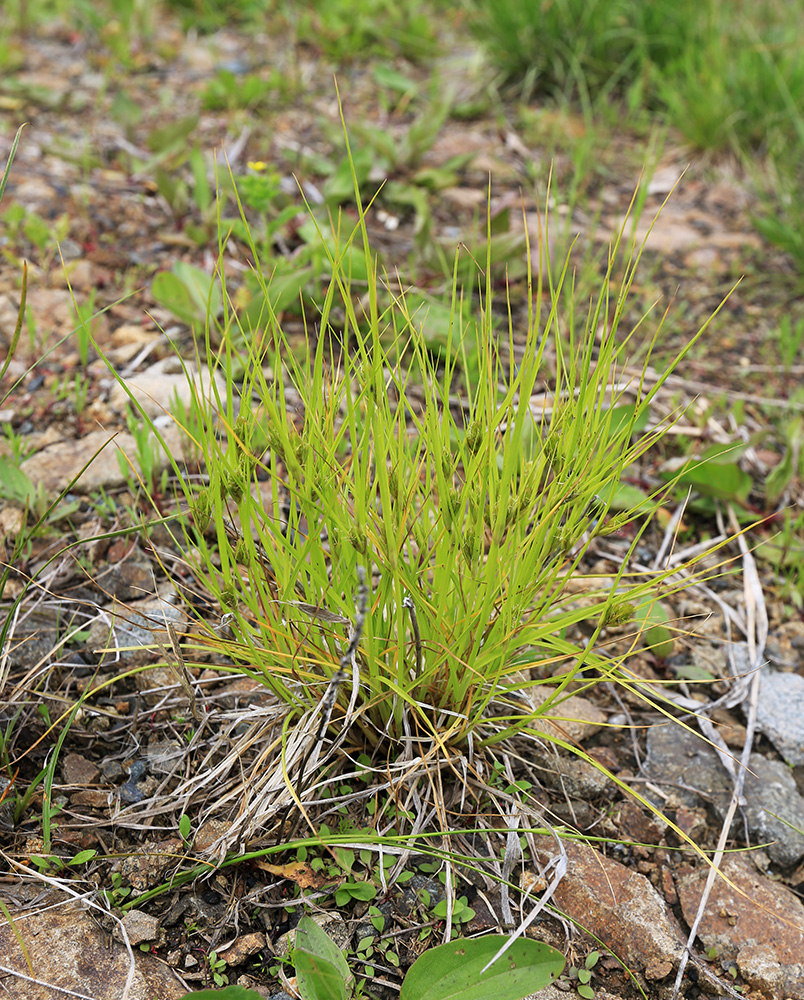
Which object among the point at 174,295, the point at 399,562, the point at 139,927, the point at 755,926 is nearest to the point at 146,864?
the point at 139,927

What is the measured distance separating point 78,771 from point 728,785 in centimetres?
120

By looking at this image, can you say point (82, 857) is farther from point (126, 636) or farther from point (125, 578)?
point (125, 578)

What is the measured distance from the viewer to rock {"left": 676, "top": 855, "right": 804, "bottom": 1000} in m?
1.34

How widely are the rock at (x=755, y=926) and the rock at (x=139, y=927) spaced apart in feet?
2.85

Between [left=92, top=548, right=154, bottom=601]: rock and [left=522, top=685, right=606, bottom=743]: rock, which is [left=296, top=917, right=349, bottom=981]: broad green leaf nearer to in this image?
[left=522, top=685, right=606, bottom=743]: rock

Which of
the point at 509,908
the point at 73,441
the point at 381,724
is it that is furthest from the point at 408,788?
the point at 73,441

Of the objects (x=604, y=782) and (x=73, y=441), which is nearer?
(x=604, y=782)

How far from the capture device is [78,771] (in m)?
→ 1.43

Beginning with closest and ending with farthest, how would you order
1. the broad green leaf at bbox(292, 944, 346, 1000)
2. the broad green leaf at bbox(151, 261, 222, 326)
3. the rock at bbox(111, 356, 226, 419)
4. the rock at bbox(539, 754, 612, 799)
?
the broad green leaf at bbox(292, 944, 346, 1000), the rock at bbox(539, 754, 612, 799), the rock at bbox(111, 356, 226, 419), the broad green leaf at bbox(151, 261, 222, 326)

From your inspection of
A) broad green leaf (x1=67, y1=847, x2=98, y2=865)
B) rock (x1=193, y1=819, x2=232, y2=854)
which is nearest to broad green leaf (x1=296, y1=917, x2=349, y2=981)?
rock (x1=193, y1=819, x2=232, y2=854)

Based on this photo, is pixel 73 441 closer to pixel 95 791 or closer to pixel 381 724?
pixel 95 791

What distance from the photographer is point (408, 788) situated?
4.56ft

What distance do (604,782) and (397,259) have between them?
71.0 inches

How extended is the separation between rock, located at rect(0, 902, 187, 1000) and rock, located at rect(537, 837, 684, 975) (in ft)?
2.04
